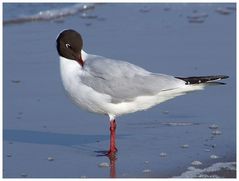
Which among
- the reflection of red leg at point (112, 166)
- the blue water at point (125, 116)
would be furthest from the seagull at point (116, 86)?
the blue water at point (125, 116)

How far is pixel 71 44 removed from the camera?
660 cm

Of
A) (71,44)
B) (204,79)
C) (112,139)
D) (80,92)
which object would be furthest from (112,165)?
(71,44)

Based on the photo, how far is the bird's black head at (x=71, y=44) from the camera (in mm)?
6574

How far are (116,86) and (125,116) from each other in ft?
2.52

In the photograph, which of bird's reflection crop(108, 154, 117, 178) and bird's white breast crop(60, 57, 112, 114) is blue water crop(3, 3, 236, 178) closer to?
bird's reflection crop(108, 154, 117, 178)

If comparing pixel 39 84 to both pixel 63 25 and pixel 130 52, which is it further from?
pixel 63 25

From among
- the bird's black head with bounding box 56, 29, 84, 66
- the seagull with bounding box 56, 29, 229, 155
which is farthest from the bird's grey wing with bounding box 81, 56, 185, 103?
the bird's black head with bounding box 56, 29, 84, 66

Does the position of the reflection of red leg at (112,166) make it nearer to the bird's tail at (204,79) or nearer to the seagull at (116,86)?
the seagull at (116,86)

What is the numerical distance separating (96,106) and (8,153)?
75 cm

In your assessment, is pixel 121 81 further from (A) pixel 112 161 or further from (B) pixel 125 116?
(B) pixel 125 116

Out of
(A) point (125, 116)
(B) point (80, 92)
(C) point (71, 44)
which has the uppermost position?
(C) point (71, 44)

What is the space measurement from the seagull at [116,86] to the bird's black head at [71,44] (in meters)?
0.07

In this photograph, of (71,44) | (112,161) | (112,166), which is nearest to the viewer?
(112,166)

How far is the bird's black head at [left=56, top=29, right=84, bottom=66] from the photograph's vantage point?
6.57 m
